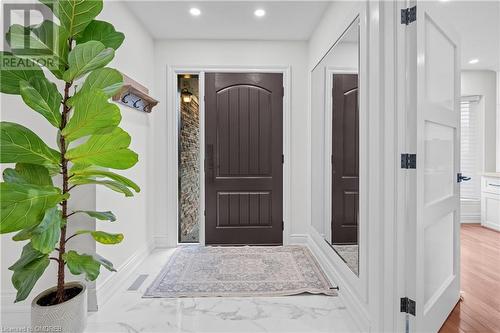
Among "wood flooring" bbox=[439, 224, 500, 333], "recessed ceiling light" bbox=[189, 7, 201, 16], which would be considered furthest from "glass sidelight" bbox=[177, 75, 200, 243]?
"wood flooring" bbox=[439, 224, 500, 333]

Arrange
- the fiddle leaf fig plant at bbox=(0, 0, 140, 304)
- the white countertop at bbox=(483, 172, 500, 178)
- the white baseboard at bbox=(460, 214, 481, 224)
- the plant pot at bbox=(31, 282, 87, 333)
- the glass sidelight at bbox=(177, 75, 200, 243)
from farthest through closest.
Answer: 1. the white baseboard at bbox=(460, 214, 481, 224)
2. the white countertop at bbox=(483, 172, 500, 178)
3. the glass sidelight at bbox=(177, 75, 200, 243)
4. the plant pot at bbox=(31, 282, 87, 333)
5. the fiddle leaf fig plant at bbox=(0, 0, 140, 304)

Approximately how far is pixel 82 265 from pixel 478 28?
4.15m

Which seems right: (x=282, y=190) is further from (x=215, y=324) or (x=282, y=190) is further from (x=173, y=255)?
(x=215, y=324)

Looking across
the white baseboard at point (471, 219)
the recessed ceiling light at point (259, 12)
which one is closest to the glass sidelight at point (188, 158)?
the recessed ceiling light at point (259, 12)

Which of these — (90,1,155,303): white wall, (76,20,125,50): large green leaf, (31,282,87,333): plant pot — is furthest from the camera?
(90,1,155,303): white wall

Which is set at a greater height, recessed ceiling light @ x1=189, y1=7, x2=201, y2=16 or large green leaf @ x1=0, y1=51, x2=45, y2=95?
recessed ceiling light @ x1=189, y1=7, x2=201, y2=16

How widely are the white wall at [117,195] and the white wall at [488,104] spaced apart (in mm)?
4730

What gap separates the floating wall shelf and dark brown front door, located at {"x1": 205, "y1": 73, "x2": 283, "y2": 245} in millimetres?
746

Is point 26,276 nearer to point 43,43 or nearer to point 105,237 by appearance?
point 105,237

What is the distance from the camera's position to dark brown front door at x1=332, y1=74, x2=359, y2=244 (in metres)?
2.03

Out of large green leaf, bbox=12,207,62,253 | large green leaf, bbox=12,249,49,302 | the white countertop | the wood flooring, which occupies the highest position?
the white countertop

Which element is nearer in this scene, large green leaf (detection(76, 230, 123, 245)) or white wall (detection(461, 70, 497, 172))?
large green leaf (detection(76, 230, 123, 245))

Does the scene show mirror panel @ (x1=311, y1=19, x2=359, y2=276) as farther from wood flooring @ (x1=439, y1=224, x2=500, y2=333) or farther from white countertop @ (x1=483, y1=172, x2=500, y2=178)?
white countertop @ (x1=483, y1=172, x2=500, y2=178)

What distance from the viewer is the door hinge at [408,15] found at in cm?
137
